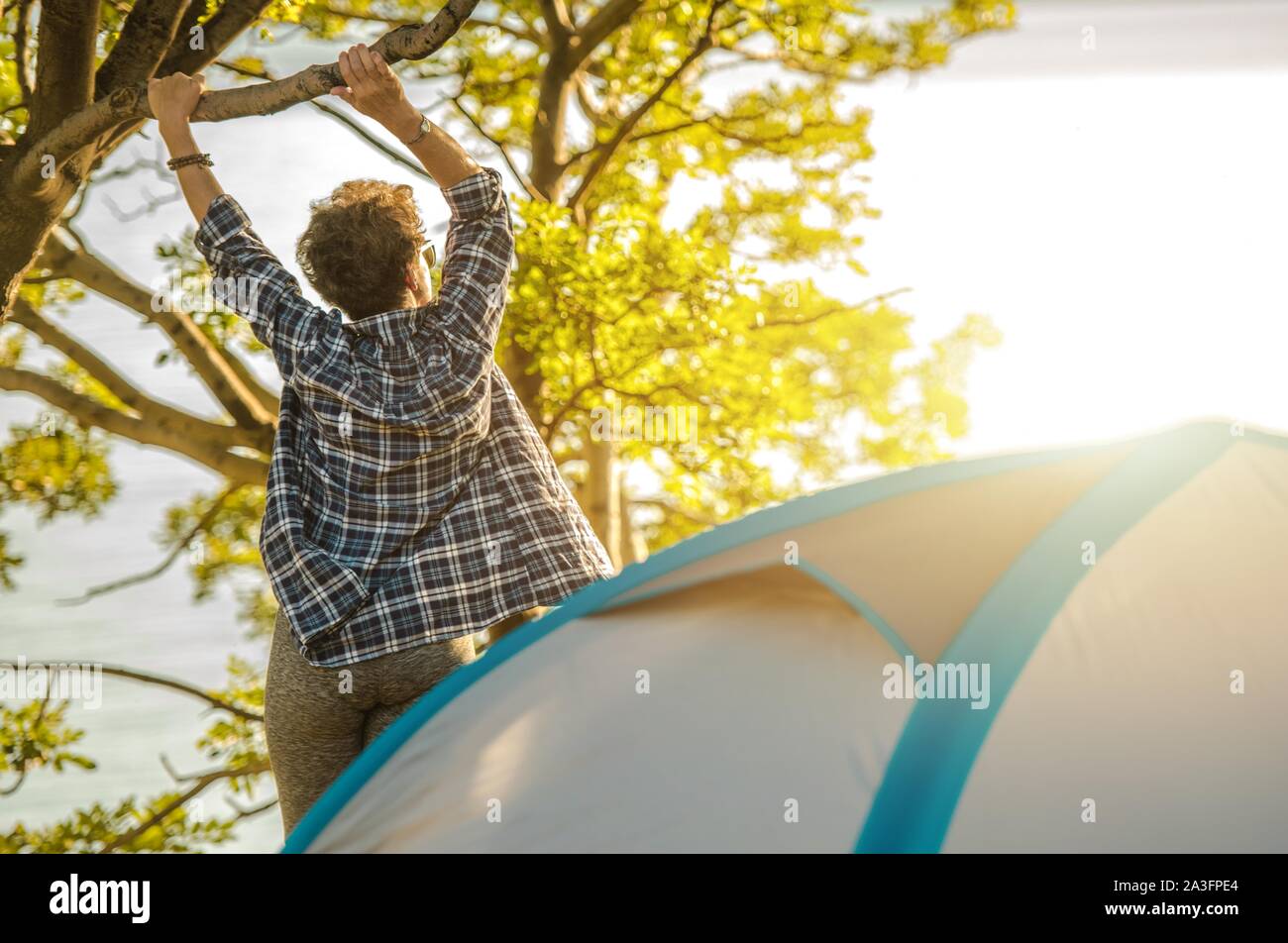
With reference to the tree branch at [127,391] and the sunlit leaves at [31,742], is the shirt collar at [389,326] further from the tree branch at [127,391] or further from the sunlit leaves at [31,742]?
the sunlit leaves at [31,742]

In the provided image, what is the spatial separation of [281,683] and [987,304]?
6.40 metres

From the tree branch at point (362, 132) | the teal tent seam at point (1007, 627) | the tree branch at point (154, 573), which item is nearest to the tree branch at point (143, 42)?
the tree branch at point (362, 132)

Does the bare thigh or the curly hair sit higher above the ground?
the curly hair

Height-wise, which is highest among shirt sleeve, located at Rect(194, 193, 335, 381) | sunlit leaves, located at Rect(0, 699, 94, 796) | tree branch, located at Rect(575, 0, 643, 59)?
tree branch, located at Rect(575, 0, 643, 59)

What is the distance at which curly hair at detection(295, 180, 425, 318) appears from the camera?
186 cm

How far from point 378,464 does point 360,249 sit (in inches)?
14.4

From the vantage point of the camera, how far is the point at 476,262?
1.85 meters

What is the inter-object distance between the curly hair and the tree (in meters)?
0.36

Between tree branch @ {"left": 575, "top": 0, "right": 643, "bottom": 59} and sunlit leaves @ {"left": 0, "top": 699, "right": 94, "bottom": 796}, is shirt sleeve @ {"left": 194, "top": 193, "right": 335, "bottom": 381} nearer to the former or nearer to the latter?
tree branch @ {"left": 575, "top": 0, "right": 643, "bottom": 59}

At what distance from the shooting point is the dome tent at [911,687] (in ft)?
4.26

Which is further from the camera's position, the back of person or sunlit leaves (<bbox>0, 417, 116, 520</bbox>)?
sunlit leaves (<bbox>0, 417, 116, 520</bbox>)

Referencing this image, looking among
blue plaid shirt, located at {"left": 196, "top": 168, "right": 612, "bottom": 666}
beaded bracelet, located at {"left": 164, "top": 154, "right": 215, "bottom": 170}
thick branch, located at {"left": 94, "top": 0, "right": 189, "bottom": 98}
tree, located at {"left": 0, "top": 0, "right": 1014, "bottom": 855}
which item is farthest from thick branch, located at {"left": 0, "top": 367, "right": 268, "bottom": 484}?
blue plaid shirt, located at {"left": 196, "top": 168, "right": 612, "bottom": 666}

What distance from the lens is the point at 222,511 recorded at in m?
5.84

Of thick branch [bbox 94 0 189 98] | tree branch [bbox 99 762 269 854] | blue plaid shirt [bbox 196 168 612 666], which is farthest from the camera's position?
tree branch [bbox 99 762 269 854]
